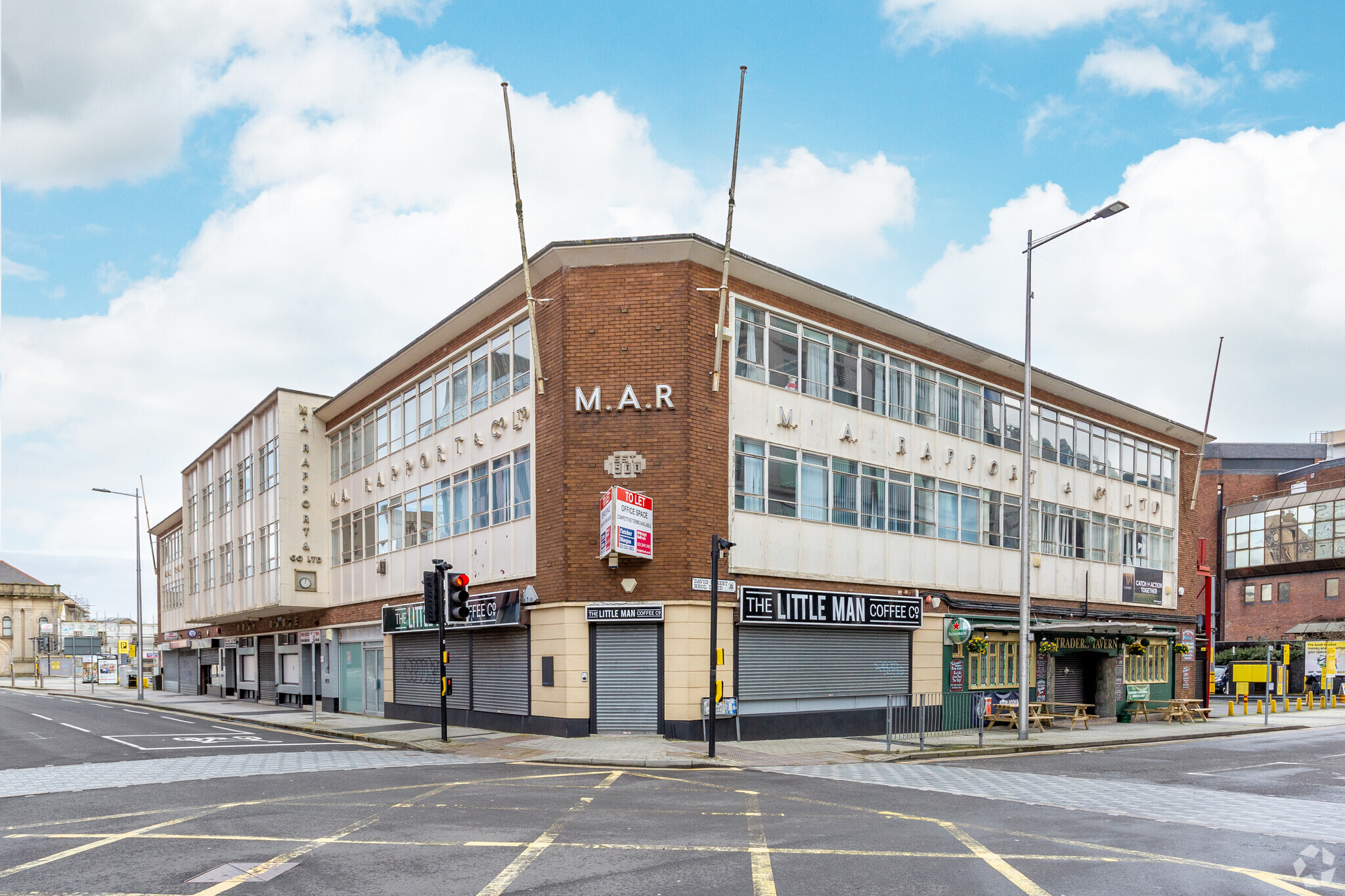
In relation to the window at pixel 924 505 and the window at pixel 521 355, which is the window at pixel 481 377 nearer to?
the window at pixel 521 355

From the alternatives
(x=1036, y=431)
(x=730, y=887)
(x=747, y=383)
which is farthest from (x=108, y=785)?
(x=1036, y=431)

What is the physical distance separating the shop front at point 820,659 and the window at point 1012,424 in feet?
25.5

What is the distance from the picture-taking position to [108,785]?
52.8 ft

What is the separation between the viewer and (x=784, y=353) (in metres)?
26.3

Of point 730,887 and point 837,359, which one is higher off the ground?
point 837,359

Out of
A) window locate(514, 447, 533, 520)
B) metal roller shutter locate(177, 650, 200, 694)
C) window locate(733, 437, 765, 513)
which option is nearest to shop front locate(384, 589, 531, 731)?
window locate(514, 447, 533, 520)

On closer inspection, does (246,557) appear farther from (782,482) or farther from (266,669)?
(782,482)

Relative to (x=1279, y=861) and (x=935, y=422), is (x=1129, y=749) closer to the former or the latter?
(x=935, y=422)

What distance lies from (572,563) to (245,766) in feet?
26.4

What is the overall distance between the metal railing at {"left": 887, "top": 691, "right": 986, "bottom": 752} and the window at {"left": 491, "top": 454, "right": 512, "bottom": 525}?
36.8 feet

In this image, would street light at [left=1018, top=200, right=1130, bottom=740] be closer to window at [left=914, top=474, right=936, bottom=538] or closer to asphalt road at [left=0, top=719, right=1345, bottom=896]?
window at [left=914, top=474, right=936, bottom=538]

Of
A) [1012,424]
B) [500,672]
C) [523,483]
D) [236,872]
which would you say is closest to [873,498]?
[1012,424]

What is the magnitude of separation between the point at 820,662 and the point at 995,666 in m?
8.38

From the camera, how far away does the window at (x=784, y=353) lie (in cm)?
2598
